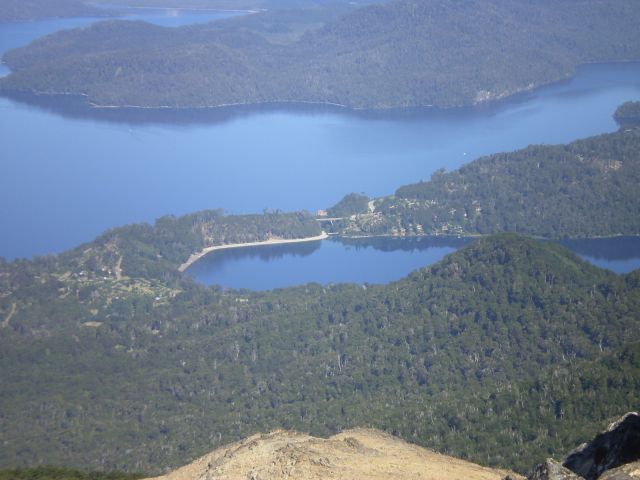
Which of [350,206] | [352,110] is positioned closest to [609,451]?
[350,206]

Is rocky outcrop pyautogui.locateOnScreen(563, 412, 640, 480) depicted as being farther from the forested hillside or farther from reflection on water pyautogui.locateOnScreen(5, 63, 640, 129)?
reflection on water pyautogui.locateOnScreen(5, 63, 640, 129)

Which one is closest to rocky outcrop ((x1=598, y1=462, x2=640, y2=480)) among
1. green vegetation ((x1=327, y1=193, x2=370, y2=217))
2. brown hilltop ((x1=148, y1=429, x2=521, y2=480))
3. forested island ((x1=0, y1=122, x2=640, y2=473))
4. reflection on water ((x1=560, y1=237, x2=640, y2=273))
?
brown hilltop ((x1=148, y1=429, x2=521, y2=480))

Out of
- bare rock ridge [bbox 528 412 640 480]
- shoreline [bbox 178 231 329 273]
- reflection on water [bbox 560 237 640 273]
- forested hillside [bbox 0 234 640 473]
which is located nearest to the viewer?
bare rock ridge [bbox 528 412 640 480]

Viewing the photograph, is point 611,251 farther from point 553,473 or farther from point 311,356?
point 553,473

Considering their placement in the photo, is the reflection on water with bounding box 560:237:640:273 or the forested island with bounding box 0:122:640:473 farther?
the reflection on water with bounding box 560:237:640:273

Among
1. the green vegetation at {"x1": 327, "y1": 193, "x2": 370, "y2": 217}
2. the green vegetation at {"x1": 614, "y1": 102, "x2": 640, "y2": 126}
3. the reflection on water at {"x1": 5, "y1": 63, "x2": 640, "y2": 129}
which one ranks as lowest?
the green vegetation at {"x1": 327, "y1": 193, "x2": 370, "y2": 217}

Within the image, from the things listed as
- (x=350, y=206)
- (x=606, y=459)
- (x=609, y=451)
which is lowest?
(x=606, y=459)

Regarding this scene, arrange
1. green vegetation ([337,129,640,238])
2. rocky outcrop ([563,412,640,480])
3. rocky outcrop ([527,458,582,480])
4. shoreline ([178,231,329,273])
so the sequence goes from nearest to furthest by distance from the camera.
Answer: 1. rocky outcrop ([527,458,582,480])
2. rocky outcrop ([563,412,640,480])
3. shoreline ([178,231,329,273])
4. green vegetation ([337,129,640,238])
